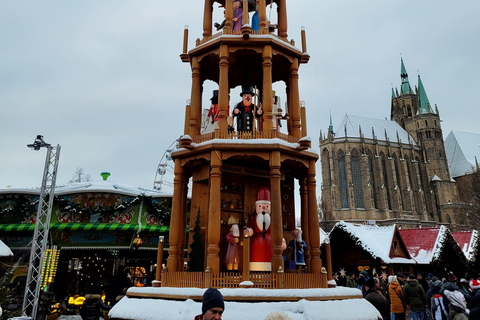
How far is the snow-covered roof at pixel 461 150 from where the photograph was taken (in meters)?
78.1

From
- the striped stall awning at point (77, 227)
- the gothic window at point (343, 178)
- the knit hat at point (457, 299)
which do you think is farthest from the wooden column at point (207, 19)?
the gothic window at point (343, 178)

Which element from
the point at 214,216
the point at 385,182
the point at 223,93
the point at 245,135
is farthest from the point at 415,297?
the point at 385,182

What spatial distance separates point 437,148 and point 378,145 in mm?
15579

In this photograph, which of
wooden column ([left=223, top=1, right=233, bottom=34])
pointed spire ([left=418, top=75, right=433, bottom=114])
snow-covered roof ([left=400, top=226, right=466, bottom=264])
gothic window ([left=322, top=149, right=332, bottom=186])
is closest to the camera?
wooden column ([left=223, top=1, right=233, bottom=34])

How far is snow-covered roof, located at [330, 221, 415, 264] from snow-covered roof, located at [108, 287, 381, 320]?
444 inches

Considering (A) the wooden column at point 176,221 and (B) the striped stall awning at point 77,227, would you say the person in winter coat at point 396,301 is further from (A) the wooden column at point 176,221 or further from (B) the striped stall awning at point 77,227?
(B) the striped stall awning at point 77,227

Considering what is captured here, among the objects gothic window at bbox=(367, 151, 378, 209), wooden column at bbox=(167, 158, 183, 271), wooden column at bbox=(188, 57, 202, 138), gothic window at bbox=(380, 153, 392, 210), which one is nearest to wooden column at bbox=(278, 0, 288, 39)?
wooden column at bbox=(188, 57, 202, 138)

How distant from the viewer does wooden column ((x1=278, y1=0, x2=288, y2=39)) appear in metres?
10.3

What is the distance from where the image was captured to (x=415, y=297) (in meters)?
9.45

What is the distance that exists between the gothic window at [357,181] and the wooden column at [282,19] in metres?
65.3

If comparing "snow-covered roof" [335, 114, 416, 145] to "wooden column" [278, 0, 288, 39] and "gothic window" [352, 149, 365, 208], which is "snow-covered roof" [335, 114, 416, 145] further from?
"wooden column" [278, 0, 288, 39]

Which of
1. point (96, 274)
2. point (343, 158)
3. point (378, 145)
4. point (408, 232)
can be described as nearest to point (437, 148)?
point (378, 145)

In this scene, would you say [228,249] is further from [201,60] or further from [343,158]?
[343,158]

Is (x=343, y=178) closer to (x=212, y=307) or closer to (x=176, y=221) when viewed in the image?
(x=176, y=221)
